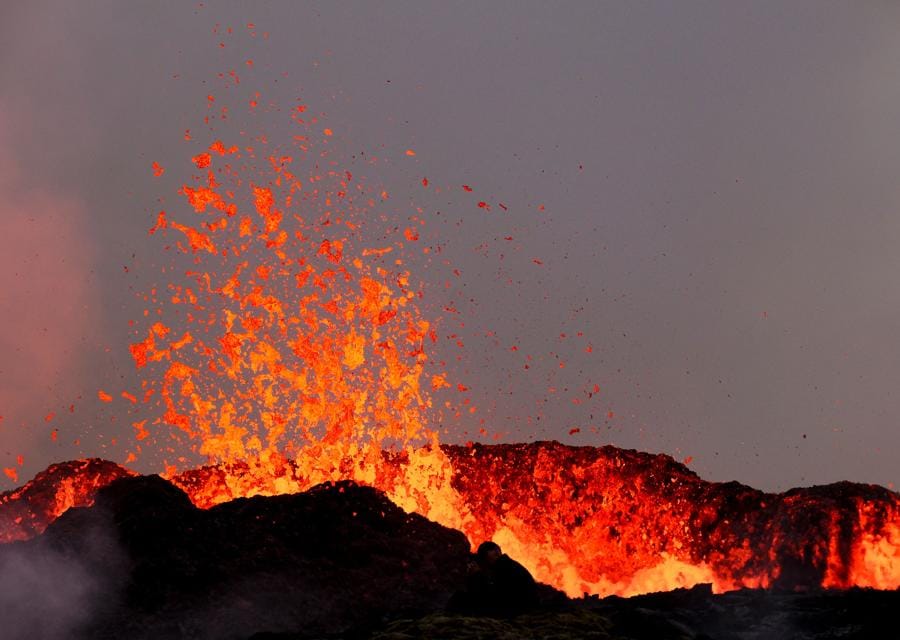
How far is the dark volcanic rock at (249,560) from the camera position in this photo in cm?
2491

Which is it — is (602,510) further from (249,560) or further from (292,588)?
(249,560)

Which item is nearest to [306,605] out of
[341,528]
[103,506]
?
[341,528]

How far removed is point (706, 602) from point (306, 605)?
932 cm

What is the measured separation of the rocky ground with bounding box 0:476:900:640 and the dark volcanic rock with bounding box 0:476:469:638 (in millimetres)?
38

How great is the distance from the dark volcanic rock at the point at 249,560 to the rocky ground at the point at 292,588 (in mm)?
38

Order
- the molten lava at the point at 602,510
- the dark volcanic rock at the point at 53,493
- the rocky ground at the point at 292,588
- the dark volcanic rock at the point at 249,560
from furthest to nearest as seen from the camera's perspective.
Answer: the dark volcanic rock at the point at 53,493, the molten lava at the point at 602,510, the dark volcanic rock at the point at 249,560, the rocky ground at the point at 292,588

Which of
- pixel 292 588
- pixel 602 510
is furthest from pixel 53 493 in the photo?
pixel 602 510

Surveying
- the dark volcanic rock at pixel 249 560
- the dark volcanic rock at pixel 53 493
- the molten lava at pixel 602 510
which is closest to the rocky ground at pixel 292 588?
the dark volcanic rock at pixel 249 560

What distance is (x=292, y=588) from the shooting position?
2673cm

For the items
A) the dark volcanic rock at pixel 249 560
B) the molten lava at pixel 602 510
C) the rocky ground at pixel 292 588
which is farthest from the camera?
the molten lava at pixel 602 510

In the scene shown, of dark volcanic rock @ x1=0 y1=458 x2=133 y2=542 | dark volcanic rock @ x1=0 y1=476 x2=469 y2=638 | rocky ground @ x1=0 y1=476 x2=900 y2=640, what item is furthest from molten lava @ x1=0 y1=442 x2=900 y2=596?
dark volcanic rock @ x1=0 y1=476 x2=469 y2=638

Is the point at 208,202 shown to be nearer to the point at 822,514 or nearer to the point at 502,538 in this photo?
the point at 502,538

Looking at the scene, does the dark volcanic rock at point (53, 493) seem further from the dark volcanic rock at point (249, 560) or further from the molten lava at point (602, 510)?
the dark volcanic rock at point (249, 560)

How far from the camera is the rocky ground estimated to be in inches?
824
